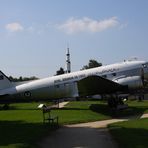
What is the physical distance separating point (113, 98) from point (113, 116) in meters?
5.60

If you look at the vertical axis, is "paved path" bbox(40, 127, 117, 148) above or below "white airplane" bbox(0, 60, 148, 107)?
below

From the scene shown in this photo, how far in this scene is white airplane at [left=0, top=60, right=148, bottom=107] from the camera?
3011 centimetres

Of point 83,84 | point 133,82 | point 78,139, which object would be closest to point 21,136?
point 78,139

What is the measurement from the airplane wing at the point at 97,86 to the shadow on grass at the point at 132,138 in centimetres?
1134

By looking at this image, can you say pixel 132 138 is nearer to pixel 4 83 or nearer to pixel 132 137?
pixel 132 137

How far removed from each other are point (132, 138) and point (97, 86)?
50.9 feet

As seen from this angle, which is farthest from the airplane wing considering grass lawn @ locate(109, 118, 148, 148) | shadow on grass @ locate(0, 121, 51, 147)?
grass lawn @ locate(109, 118, 148, 148)

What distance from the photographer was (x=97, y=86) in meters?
30.4

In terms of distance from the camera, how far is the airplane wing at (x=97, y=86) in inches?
1135

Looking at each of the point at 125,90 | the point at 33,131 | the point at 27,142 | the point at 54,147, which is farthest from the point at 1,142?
the point at 125,90

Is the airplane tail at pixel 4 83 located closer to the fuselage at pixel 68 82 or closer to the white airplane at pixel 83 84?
the white airplane at pixel 83 84

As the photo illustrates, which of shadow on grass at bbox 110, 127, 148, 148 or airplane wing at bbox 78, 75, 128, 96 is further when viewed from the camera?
airplane wing at bbox 78, 75, 128, 96

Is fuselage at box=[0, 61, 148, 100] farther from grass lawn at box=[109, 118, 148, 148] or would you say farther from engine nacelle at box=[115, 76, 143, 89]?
grass lawn at box=[109, 118, 148, 148]

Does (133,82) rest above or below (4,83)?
below
